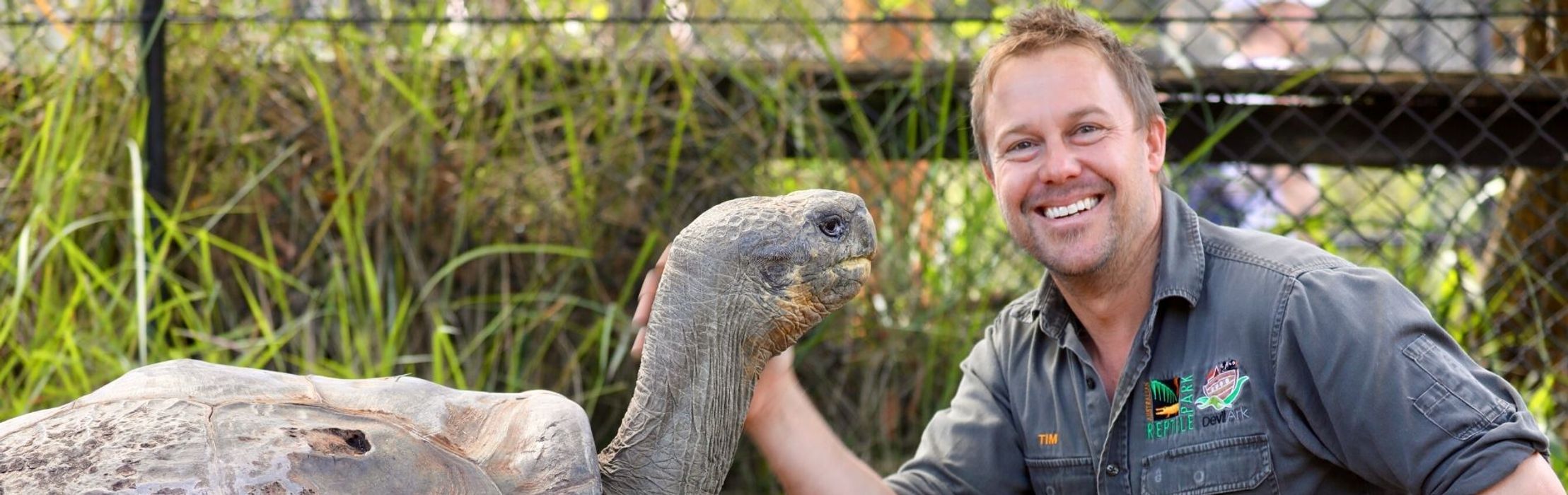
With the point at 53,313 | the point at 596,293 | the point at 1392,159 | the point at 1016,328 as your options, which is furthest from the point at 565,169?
the point at 1392,159

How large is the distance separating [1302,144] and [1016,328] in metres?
1.65

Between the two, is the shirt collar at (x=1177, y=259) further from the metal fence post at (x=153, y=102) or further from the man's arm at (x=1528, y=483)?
the metal fence post at (x=153, y=102)

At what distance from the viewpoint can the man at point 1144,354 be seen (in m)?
1.92

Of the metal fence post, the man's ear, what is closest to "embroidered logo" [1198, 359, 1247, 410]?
the man's ear

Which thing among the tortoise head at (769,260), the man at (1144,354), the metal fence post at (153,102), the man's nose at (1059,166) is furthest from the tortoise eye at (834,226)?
the metal fence post at (153,102)

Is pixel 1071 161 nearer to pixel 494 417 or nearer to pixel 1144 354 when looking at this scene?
pixel 1144 354

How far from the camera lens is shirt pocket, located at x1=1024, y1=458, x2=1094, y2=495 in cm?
234

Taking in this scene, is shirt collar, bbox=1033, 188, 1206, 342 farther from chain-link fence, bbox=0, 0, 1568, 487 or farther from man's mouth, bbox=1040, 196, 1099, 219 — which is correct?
chain-link fence, bbox=0, 0, 1568, 487

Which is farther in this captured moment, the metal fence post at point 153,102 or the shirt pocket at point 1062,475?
the metal fence post at point 153,102

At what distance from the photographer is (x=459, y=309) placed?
12.3 feet

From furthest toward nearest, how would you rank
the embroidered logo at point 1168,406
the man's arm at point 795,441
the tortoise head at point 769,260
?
the embroidered logo at point 1168,406 → the man's arm at point 795,441 → the tortoise head at point 769,260

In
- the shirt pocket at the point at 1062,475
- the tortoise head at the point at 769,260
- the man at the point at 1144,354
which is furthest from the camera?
the shirt pocket at the point at 1062,475

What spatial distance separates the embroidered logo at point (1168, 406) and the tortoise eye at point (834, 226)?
74 centimetres

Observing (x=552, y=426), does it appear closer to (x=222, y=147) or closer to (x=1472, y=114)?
(x=222, y=147)
